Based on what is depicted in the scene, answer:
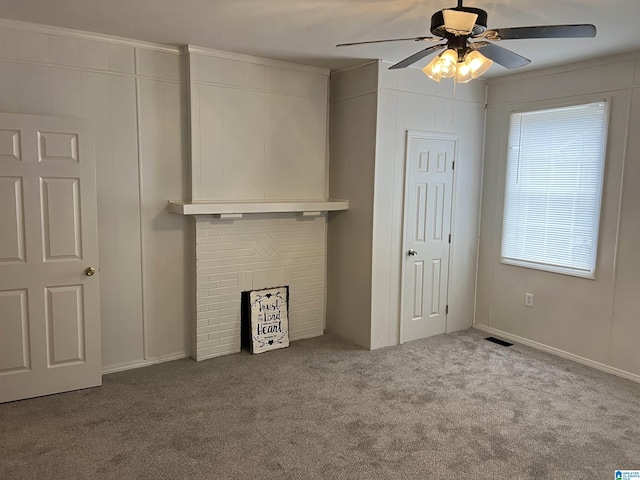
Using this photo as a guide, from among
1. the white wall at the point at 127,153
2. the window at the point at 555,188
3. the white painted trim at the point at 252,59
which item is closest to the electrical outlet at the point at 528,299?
the window at the point at 555,188

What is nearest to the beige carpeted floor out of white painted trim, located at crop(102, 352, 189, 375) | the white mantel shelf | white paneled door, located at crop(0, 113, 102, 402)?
white painted trim, located at crop(102, 352, 189, 375)

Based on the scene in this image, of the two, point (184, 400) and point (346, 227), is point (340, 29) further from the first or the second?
point (184, 400)

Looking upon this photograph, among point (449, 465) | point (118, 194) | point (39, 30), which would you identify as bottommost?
point (449, 465)

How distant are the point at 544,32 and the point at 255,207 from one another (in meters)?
2.59

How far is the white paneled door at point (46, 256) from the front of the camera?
130 inches

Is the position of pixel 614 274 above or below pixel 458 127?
below

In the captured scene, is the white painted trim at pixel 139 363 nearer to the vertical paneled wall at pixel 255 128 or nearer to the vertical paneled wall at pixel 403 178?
the vertical paneled wall at pixel 255 128

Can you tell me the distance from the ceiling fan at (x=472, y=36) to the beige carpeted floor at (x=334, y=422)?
6.98 feet

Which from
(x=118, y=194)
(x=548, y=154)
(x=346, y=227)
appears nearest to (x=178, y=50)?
(x=118, y=194)

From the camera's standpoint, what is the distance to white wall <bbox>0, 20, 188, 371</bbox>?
3529 mm

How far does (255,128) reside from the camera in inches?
173

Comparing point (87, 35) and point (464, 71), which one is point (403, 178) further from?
point (87, 35)

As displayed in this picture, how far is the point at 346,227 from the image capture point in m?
4.77

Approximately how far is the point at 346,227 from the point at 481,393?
1902 mm
